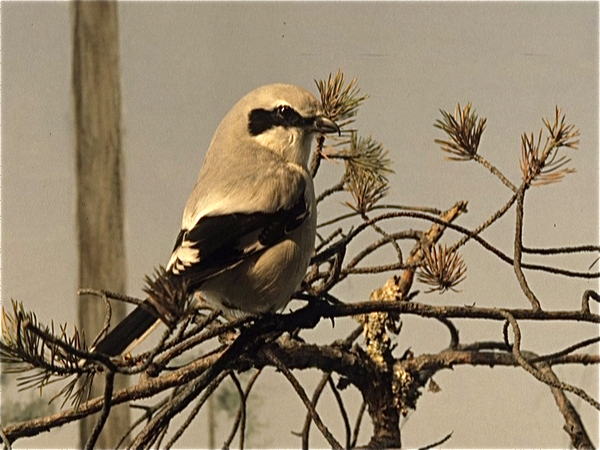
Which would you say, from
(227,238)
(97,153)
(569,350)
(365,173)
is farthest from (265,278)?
(97,153)

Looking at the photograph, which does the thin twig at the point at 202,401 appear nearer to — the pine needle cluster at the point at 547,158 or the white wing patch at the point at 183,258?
the white wing patch at the point at 183,258

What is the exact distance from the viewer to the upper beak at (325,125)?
3.10 feet

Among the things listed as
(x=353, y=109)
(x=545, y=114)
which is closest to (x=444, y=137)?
(x=545, y=114)

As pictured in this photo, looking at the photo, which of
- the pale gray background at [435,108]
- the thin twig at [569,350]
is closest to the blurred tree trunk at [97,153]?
the pale gray background at [435,108]

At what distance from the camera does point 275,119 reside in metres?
1.00

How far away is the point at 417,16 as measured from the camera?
48.6 inches

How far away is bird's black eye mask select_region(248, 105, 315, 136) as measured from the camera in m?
0.97

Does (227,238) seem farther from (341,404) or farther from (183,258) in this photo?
(341,404)

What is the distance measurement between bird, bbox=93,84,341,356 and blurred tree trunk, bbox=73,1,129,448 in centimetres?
39

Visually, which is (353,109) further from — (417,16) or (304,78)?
(417,16)

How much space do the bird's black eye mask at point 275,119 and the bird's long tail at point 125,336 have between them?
13.6 inches

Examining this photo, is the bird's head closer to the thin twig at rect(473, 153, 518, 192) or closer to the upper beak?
the upper beak

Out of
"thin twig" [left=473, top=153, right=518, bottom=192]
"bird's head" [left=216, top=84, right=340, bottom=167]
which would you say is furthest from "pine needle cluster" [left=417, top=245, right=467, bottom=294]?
"bird's head" [left=216, top=84, right=340, bottom=167]

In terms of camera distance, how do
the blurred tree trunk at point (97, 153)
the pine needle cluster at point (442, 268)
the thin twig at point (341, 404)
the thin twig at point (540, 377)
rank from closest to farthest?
the thin twig at point (540, 377) < the pine needle cluster at point (442, 268) < the thin twig at point (341, 404) < the blurred tree trunk at point (97, 153)
